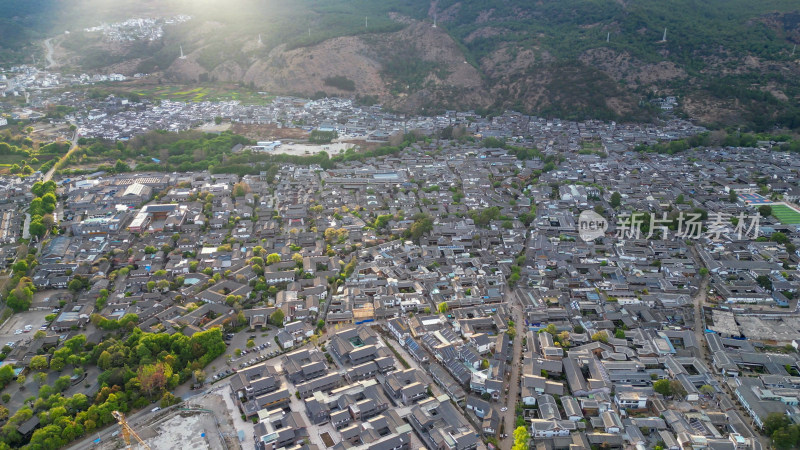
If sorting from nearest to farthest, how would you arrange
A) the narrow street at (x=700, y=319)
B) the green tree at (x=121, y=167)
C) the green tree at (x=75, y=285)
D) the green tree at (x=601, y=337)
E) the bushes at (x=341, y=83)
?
the narrow street at (x=700, y=319) → the green tree at (x=601, y=337) → the green tree at (x=75, y=285) → the green tree at (x=121, y=167) → the bushes at (x=341, y=83)

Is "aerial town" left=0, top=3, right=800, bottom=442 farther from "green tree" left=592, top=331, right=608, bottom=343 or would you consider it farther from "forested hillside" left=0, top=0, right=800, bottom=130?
"forested hillside" left=0, top=0, right=800, bottom=130

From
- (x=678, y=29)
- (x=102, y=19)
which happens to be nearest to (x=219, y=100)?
(x=102, y=19)

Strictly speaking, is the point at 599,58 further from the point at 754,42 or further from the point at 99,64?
the point at 99,64

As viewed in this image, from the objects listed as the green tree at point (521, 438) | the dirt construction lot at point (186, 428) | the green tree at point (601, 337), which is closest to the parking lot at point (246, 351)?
the dirt construction lot at point (186, 428)

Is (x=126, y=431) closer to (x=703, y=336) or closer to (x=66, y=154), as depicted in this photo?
(x=703, y=336)

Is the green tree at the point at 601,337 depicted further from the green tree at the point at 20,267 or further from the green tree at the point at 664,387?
the green tree at the point at 20,267

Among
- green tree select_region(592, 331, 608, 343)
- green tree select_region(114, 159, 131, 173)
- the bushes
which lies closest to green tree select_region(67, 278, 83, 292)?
green tree select_region(114, 159, 131, 173)
